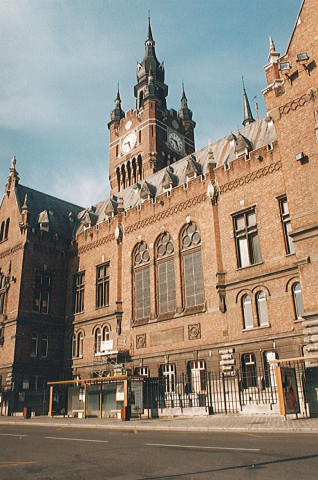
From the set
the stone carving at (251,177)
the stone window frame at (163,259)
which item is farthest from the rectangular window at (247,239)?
the stone window frame at (163,259)

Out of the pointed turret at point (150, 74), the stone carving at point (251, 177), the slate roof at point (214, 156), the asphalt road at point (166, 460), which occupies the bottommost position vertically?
the asphalt road at point (166, 460)

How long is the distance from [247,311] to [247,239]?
438 cm

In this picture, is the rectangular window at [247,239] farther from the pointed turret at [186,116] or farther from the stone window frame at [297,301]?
the pointed turret at [186,116]

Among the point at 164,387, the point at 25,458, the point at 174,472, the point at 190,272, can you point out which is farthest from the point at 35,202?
the point at 174,472

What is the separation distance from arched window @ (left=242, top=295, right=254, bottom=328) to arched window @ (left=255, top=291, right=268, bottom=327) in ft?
1.68

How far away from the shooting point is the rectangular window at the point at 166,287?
29.5 metres

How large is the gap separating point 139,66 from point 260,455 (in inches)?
2382

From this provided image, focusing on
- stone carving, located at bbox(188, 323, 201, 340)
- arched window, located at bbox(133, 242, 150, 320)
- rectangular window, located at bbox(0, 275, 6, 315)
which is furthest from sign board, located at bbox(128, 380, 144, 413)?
rectangular window, located at bbox(0, 275, 6, 315)

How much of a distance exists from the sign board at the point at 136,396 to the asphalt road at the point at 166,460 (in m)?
12.2

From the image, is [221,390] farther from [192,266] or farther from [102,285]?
[102,285]

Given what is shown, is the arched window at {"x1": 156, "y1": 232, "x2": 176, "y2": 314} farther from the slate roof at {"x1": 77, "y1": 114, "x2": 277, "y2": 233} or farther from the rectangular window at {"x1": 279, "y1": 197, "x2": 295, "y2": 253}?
the rectangular window at {"x1": 279, "y1": 197, "x2": 295, "y2": 253}

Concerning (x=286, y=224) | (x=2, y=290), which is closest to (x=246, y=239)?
(x=286, y=224)

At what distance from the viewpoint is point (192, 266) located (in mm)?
28688

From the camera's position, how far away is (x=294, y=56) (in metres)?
23.5
